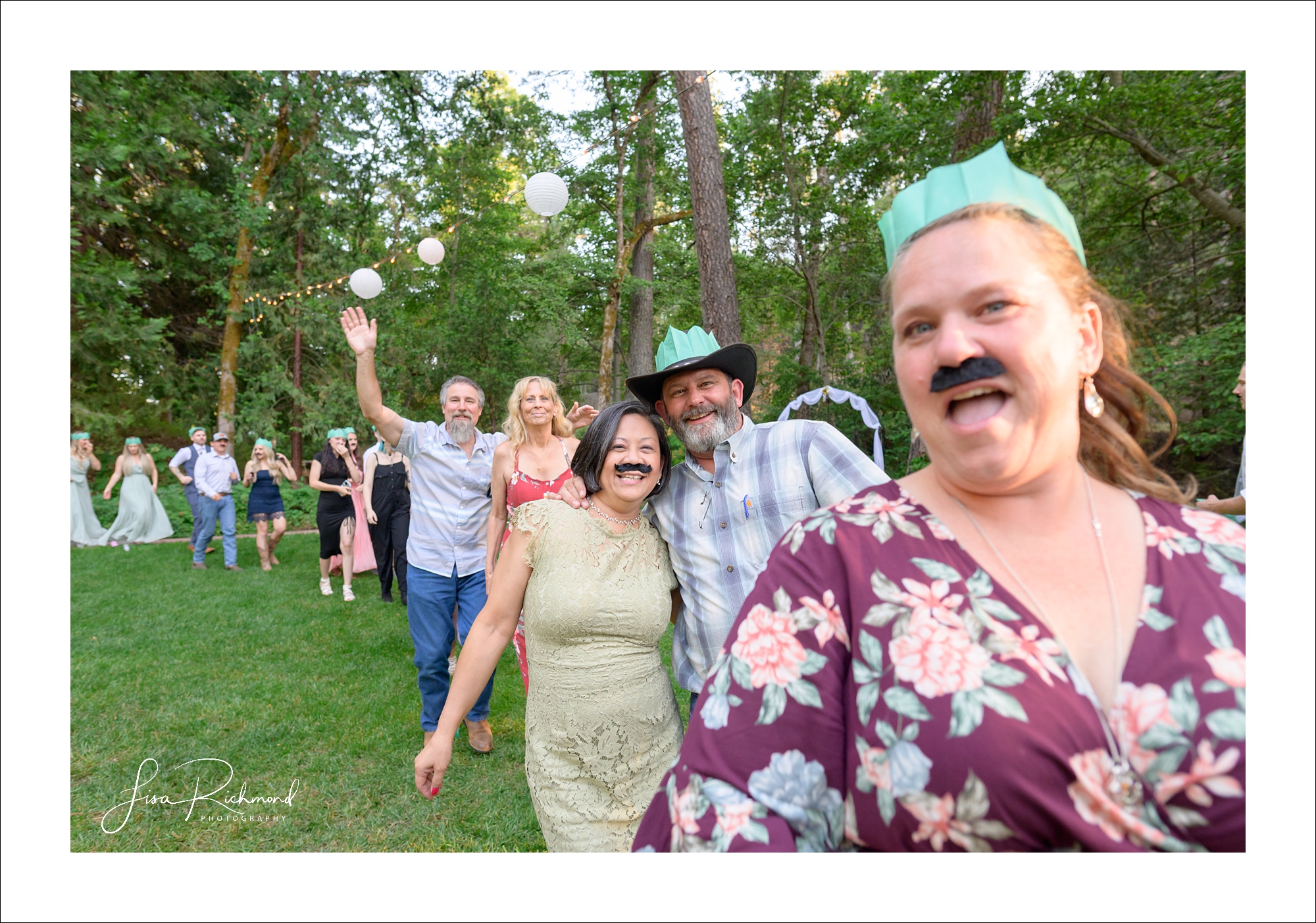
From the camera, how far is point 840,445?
2141mm

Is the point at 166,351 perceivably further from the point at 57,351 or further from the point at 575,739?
the point at 575,739

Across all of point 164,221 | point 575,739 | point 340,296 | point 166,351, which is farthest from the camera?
point 340,296

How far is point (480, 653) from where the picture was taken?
6.59ft

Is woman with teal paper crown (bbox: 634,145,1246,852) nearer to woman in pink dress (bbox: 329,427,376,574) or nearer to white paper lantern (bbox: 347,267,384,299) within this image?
white paper lantern (bbox: 347,267,384,299)

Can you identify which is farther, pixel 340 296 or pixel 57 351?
pixel 340 296

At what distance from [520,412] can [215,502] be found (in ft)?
22.7

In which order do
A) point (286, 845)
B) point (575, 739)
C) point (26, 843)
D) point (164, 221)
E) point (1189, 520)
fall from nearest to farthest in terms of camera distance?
1. point (1189, 520)
2. point (26, 843)
3. point (575, 739)
4. point (286, 845)
5. point (164, 221)

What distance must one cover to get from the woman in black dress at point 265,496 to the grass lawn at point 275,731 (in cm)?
171

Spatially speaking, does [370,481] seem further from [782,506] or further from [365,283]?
[782,506]

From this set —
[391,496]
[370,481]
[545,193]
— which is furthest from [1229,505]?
[370,481]
